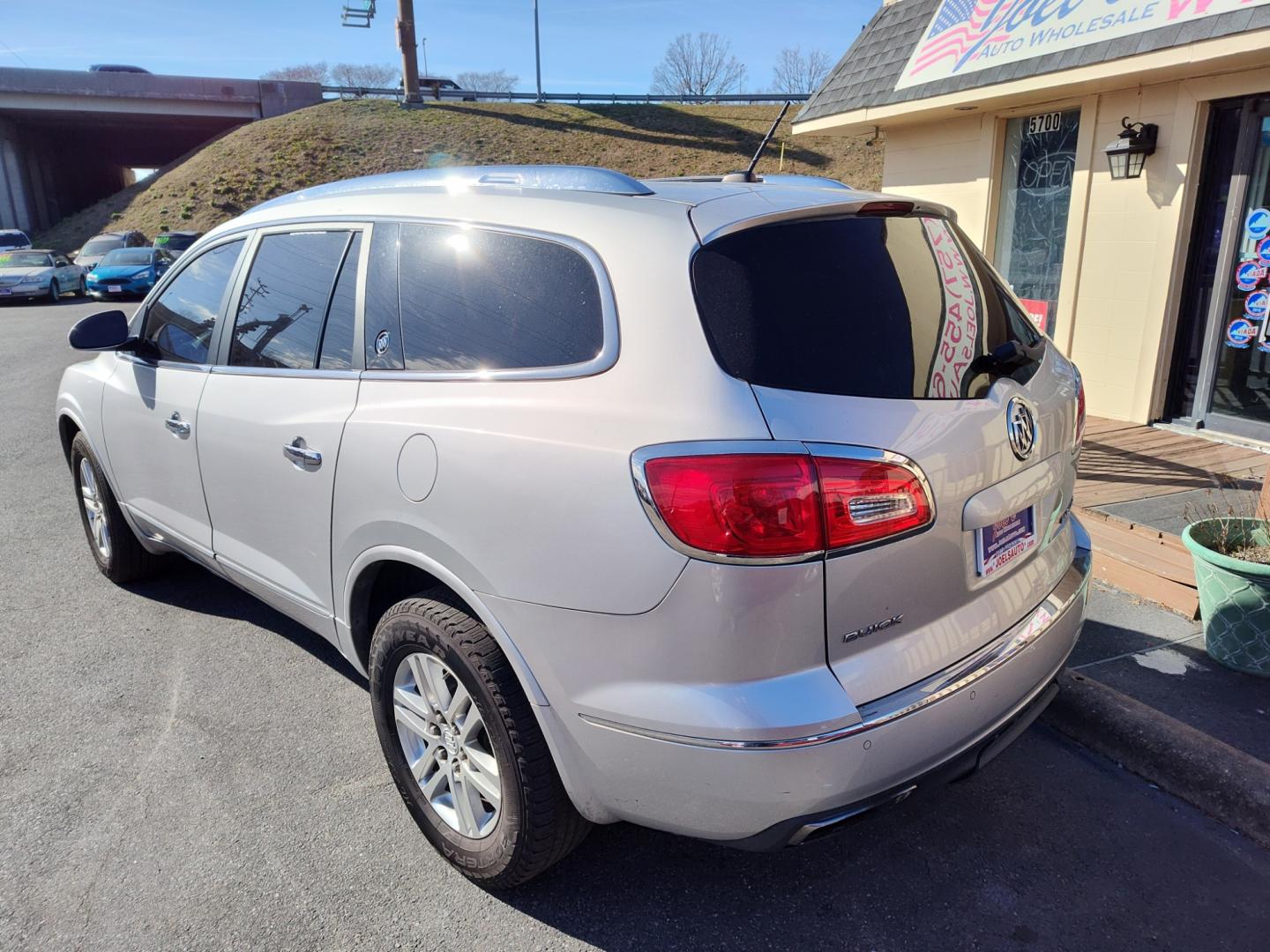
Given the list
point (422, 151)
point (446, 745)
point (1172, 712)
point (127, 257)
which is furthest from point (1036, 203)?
point (422, 151)

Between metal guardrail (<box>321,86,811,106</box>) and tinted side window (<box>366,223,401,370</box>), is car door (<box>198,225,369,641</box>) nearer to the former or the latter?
tinted side window (<box>366,223,401,370</box>)

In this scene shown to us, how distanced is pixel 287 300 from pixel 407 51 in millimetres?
50616

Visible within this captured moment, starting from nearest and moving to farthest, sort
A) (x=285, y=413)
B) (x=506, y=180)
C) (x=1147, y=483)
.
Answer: (x=506, y=180), (x=285, y=413), (x=1147, y=483)

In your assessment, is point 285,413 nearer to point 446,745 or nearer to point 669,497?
point 446,745

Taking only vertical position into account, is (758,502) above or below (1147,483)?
above

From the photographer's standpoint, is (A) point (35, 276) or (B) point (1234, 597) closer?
(B) point (1234, 597)

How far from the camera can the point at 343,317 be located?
2.88m

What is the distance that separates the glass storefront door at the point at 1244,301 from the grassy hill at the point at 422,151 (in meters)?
33.4

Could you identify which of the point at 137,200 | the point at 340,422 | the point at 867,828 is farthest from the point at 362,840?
the point at 137,200

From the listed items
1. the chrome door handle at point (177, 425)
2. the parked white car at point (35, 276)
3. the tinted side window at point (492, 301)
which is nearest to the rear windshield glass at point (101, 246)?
the parked white car at point (35, 276)

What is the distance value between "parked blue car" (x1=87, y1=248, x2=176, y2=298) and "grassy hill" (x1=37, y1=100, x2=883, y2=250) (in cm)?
1588

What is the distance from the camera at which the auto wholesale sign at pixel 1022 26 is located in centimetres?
589

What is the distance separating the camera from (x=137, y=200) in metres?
42.7

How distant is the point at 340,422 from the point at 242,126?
5176 cm
